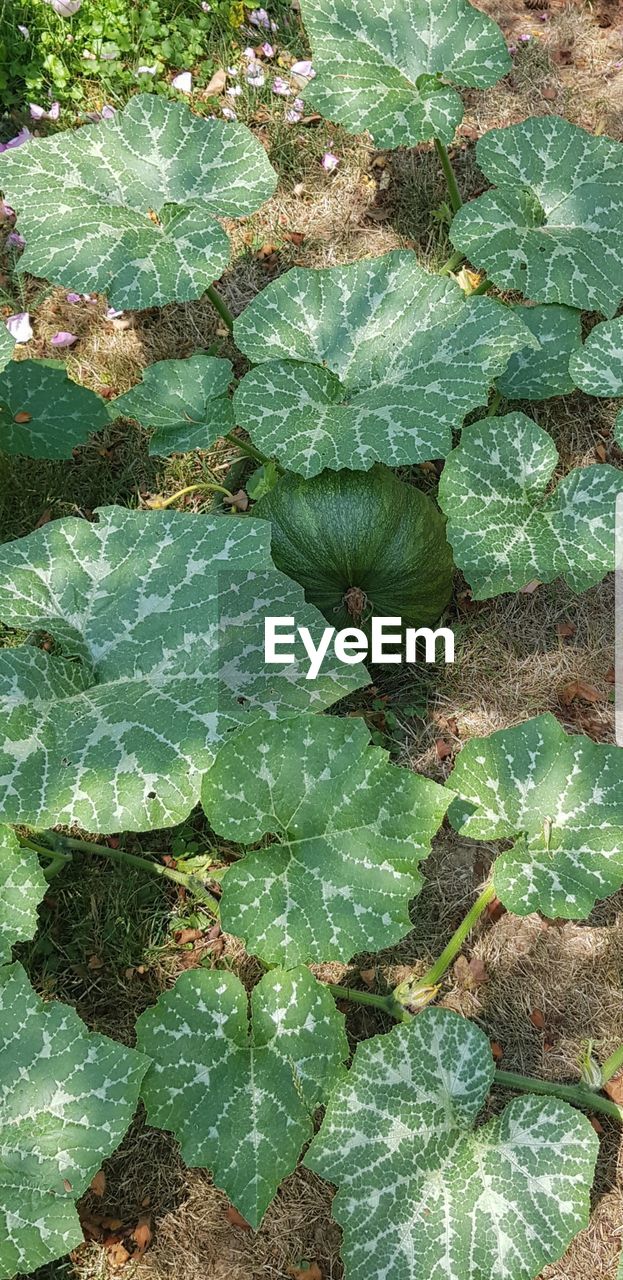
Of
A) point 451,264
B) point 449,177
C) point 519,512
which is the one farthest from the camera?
point 451,264

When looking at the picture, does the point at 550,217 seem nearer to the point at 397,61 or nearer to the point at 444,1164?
the point at 397,61

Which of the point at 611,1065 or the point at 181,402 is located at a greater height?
the point at 181,402

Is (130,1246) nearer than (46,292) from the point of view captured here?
Yes

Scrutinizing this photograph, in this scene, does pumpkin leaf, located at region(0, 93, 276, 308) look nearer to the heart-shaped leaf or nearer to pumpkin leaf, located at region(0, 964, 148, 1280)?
the heart-shaped leaf

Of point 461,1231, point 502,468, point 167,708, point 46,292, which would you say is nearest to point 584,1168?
point 461,1231

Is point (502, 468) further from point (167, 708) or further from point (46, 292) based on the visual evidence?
point (46, 292)

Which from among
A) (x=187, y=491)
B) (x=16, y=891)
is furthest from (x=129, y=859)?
(x=187, y=491)
